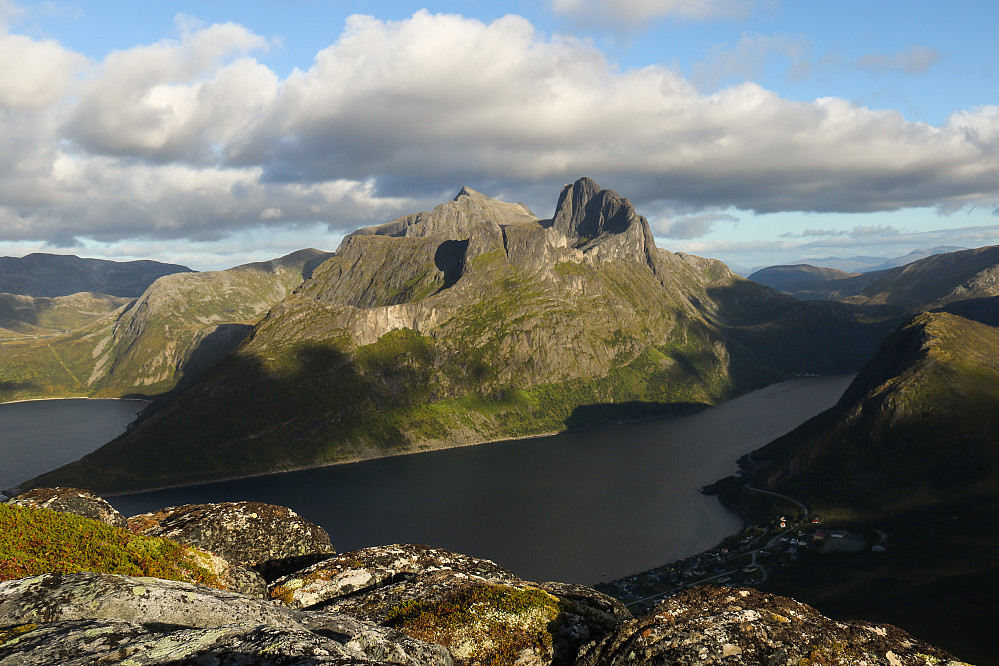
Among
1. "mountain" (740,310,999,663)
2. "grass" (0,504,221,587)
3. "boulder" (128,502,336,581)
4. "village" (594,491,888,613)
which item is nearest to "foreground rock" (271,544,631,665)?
"grass" (0,504,221,587)

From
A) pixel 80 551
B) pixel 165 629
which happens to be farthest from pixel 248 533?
pixel 165 629

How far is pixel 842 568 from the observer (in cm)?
15575

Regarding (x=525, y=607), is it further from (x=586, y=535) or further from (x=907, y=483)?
(x=907, y=483)

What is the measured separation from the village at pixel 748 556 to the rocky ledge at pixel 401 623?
4845 inches

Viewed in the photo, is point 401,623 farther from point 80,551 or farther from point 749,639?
point 749,639

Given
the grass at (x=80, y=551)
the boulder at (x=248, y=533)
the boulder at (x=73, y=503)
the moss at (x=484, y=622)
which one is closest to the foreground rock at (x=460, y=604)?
the moss at (x=484, y=622)

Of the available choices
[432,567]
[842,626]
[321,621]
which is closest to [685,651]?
[842,626]

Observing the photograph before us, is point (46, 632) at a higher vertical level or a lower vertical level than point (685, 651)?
higher

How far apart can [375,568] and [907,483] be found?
228 m

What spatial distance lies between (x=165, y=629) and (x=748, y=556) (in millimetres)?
187388

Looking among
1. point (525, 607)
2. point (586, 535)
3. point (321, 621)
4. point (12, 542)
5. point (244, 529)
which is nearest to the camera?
point (321, 621)

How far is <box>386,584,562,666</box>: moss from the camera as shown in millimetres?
18891

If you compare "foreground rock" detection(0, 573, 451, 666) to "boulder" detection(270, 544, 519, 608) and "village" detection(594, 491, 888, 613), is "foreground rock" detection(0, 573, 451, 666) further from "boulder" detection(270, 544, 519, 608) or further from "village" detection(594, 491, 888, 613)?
"village" detection(594, 491, 888, 613)

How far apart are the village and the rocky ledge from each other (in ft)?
404
